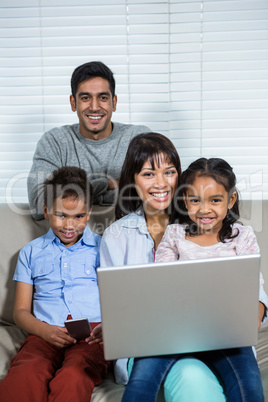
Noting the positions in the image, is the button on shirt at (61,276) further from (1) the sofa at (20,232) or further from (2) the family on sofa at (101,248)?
(1) the sofa at (20,232)

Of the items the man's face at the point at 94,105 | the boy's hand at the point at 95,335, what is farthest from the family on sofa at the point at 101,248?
the man's face at the point at 94,105

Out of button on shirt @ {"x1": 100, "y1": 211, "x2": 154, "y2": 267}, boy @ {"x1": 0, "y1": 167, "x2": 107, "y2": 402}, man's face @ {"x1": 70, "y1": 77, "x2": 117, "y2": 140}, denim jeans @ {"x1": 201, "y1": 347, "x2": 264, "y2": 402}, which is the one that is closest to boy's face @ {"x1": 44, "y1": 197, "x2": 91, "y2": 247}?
boy @ {"x1": 0, "y1": 167, "x2": 107, "y2": 402}

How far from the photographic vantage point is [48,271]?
5.61ft

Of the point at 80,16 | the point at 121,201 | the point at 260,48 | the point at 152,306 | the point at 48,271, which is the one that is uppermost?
the point at 80,16

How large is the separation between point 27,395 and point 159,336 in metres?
0.46

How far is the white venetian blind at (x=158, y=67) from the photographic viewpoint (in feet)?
8.44

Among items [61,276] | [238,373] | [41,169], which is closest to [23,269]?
[61,276]

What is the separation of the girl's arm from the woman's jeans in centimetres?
35

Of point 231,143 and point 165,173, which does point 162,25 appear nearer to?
point 231,143

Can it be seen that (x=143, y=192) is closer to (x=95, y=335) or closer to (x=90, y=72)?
(x=95, y=335)

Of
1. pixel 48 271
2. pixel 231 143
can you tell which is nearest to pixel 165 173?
pixel 48 271

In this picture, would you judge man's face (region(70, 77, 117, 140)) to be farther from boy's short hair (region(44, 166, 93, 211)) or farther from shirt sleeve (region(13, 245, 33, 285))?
shirt sleeve (region(13, 245, 33, 285))

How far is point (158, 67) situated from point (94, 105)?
2.10 feet

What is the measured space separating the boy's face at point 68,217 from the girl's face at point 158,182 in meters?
0.24
